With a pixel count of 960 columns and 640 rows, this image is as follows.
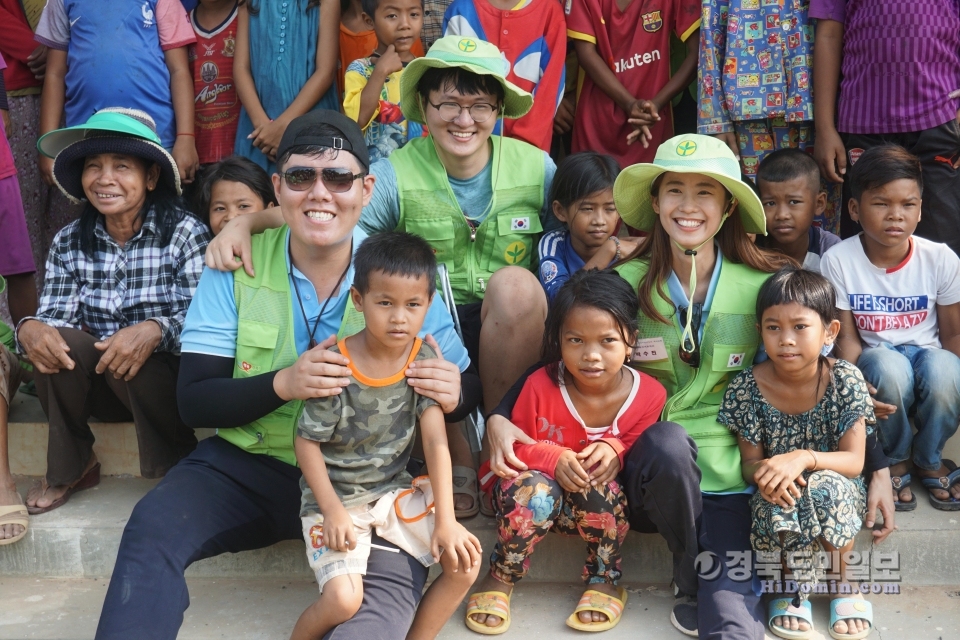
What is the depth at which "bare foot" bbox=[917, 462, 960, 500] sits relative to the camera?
3.26 metres

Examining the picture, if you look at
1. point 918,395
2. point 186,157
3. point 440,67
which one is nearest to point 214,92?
point 186,157

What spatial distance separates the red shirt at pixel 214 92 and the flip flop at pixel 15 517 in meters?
1.90

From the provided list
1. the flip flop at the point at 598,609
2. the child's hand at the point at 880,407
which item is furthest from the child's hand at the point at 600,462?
the child's hand at the point at 880,407

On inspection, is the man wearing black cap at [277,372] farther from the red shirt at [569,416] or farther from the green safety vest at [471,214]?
the green safety vest at [471,214]

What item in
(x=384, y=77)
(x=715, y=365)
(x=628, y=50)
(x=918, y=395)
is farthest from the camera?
(x=628, y=50)

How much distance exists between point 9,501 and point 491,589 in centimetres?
176

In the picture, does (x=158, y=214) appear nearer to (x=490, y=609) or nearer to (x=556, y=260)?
(x=556, y=260)

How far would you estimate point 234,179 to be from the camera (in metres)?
3.81

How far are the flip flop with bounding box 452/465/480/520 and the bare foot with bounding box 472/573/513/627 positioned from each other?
0.25 meters

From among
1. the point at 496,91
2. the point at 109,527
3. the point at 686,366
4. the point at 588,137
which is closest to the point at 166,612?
the point at 109,527

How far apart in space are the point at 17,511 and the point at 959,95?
398 centimetres

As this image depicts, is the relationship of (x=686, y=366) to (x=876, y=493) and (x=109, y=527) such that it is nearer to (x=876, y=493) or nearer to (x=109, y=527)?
(x=876, y=493)

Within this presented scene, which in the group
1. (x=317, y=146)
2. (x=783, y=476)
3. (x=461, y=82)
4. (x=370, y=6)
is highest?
(x=370, y=6)

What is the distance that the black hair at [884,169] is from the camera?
336cm
